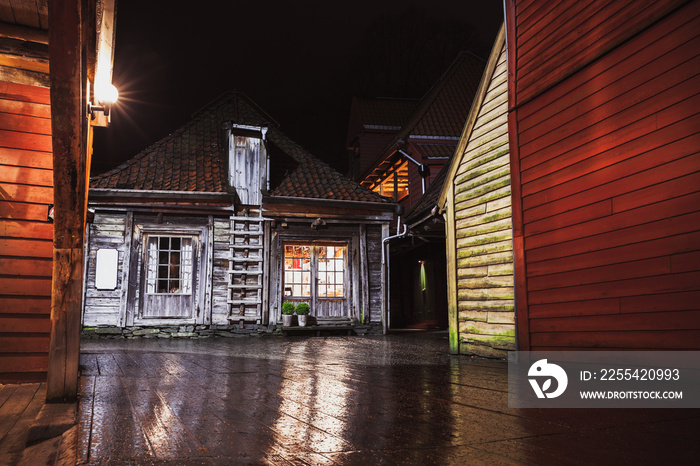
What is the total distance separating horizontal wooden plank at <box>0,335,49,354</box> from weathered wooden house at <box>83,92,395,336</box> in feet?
23.2

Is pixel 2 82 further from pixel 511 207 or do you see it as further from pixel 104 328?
pixel 104 328

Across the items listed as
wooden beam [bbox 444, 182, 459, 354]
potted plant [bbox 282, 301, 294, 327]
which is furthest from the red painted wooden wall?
potted plant [bbox 282, 301, 294, 327]

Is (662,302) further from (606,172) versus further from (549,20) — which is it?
(549,20)

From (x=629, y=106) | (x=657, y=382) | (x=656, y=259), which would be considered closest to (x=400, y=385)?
(x=657, y=382)

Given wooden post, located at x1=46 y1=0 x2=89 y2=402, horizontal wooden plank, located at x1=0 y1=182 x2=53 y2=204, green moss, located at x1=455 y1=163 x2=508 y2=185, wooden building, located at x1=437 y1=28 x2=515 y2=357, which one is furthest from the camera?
green moss, located at x1=455 y1=163 x2=508 y2=185

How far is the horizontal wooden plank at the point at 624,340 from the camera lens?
383 centimetres

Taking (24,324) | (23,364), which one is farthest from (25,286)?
(23,364)

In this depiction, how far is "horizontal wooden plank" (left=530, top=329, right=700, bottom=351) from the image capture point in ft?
12.6

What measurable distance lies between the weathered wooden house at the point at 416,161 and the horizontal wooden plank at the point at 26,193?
948 centimetres

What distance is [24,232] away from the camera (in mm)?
4766

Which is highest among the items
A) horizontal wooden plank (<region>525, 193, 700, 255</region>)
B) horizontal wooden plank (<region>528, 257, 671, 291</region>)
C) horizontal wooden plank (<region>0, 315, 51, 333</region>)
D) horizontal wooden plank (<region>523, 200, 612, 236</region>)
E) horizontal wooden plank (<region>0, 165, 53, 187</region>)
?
horizontal wooden plank (<region>0, 165, 53, 187</region>)

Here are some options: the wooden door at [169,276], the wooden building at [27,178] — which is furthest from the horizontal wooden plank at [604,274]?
the wooden door at [169,276]

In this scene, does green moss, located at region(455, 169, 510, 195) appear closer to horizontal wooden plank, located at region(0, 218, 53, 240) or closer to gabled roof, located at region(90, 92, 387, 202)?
horizontal wooden plank, located at region(0, 218, 53, 240)

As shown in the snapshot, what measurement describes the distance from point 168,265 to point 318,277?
148 inches
